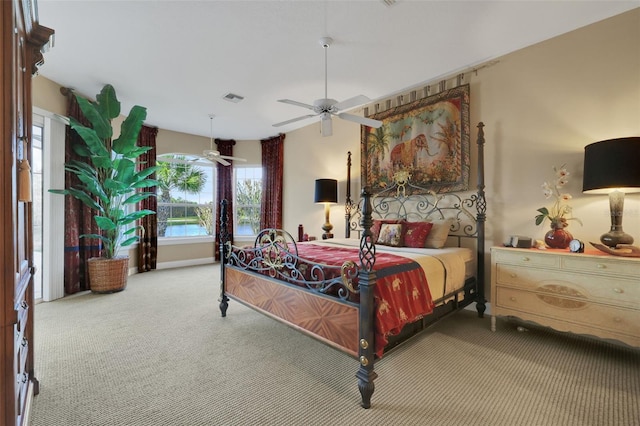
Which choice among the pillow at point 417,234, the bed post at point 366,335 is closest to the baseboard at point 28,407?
the bed post at point 366,335

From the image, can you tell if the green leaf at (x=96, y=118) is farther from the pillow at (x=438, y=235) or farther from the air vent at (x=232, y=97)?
the pillow at (x=438, y=235)

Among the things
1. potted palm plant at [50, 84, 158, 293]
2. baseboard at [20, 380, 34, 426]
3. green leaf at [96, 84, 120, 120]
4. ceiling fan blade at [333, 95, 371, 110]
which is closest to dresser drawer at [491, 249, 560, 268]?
ceiling fan blade at [333, 95, 371, 110]

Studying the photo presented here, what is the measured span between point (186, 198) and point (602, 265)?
21.7 feet

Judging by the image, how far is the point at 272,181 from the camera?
618 cm

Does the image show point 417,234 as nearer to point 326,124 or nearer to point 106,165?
point 326,124

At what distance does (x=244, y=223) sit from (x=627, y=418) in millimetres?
6351

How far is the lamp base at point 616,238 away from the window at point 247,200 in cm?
581

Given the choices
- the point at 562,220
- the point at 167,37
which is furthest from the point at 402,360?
the point at 167,37

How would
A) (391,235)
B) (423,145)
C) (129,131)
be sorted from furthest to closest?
1. (129,131)
2. (423,145)
3. (391,235)

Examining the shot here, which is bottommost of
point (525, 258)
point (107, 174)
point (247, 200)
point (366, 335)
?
point (366, 335)

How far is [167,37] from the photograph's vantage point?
9.02ft

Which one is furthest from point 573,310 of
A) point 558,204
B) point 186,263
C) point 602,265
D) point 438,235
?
point 186,263

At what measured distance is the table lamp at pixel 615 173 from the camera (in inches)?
80.8

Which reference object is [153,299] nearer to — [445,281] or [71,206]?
[71,206]
